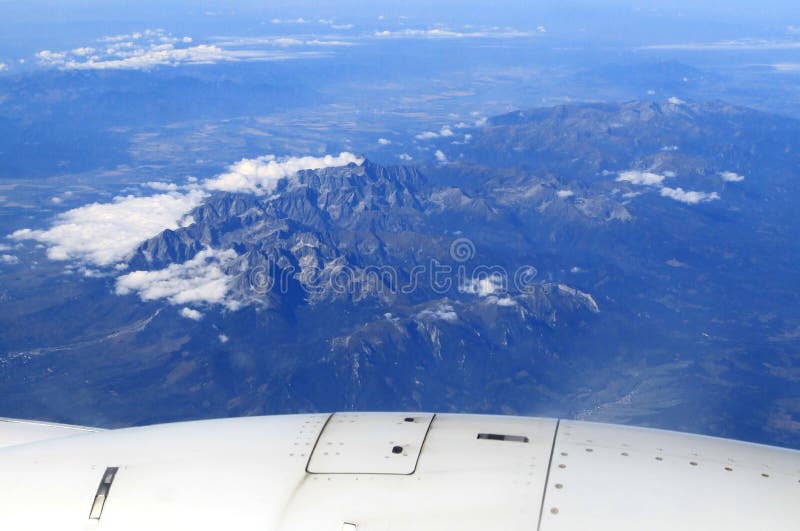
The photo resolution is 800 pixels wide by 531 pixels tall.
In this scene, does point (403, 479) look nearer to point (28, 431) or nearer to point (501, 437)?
point (501, 437)

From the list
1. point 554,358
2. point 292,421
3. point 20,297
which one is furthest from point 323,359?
point 292,421

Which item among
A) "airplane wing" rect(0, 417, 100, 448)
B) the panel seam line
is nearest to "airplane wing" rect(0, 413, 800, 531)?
the panel seam line

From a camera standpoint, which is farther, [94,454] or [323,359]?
[323,359]

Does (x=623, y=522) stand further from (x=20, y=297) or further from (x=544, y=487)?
(x=20, y=297)

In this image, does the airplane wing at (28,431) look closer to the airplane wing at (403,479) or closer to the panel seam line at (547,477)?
the airplane wing at (403,479)

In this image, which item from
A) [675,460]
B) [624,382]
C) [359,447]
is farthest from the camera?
[624,382]

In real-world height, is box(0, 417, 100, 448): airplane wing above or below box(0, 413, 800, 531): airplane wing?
below

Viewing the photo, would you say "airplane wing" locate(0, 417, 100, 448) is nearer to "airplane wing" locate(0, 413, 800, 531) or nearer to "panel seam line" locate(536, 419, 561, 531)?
"airplane wing" locate(0, 413, 800, 531)
